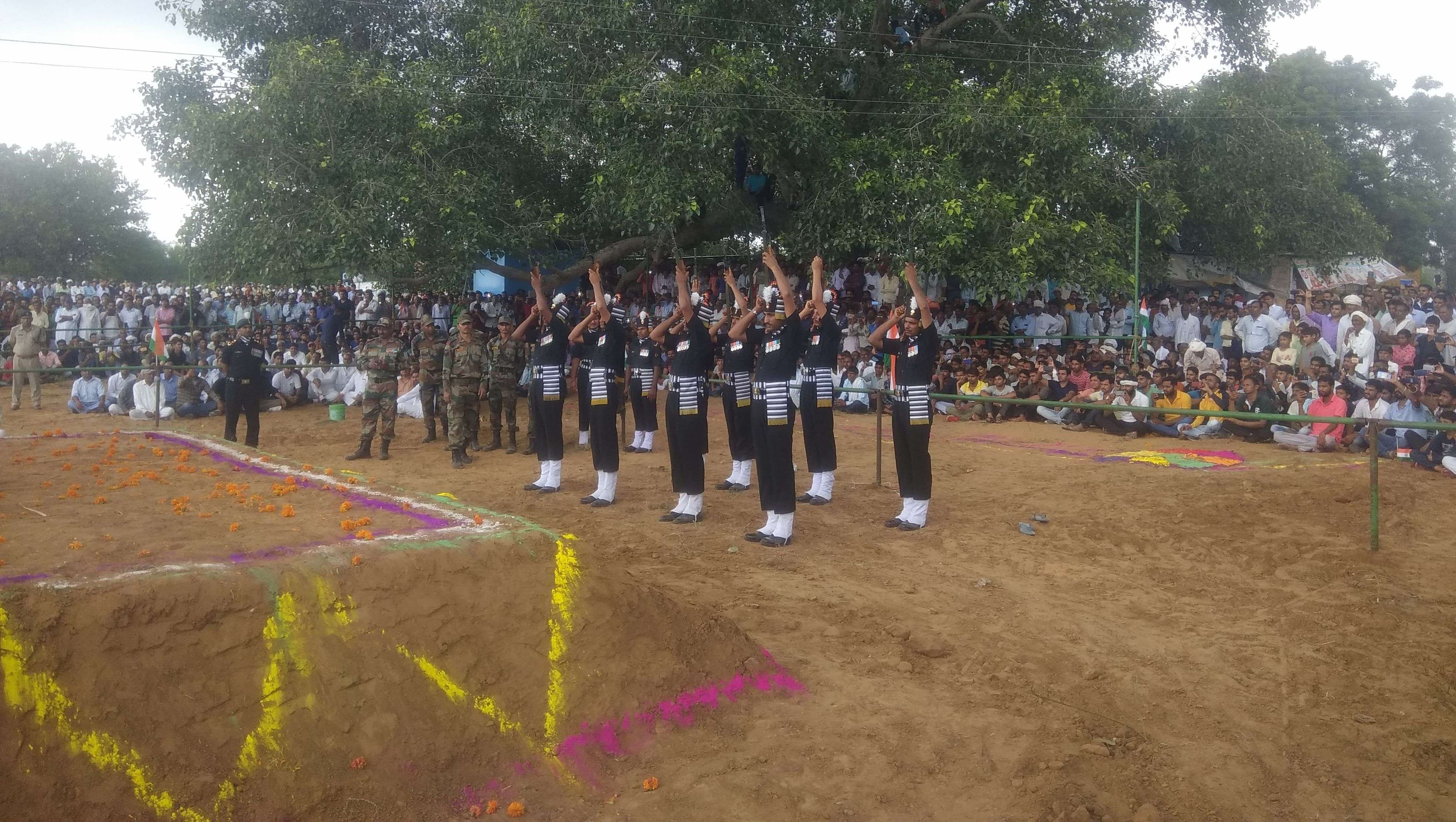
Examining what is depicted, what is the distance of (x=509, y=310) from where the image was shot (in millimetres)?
22297

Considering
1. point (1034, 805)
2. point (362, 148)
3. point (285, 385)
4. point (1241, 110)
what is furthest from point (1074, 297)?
point (1034, 805)

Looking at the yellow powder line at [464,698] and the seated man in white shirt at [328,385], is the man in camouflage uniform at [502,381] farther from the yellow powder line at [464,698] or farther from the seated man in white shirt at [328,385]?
the yellow powder line at [464,698]

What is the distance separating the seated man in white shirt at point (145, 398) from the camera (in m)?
17.8

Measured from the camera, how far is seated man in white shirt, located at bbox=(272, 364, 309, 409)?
18641 millimetres

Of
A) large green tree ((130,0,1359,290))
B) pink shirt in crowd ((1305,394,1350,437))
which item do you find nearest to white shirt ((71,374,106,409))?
large green tree ((130,0,1359,290))

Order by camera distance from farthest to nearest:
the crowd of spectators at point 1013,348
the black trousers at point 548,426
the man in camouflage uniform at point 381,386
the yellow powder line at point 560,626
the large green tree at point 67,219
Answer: the large green tree at point 67,219 < the man in camouflage uniform at point 381,386 < the crowd of spectators at point 1013,348 < the black trousers at point 548,426 < the yellow powder line at point 560,626

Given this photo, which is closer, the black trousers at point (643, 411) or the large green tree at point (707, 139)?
the black trousers at point (643, 411)

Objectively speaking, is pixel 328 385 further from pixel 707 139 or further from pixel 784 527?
pixel 784 527

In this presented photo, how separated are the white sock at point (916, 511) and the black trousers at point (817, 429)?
115 centimetres

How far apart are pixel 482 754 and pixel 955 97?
44.7 ft

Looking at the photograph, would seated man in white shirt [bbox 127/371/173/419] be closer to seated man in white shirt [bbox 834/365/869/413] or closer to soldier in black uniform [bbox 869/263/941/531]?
seated man in white shirt [bbox 834/365/869/413]

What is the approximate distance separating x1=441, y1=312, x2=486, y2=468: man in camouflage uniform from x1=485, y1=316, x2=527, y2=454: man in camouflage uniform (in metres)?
0.42

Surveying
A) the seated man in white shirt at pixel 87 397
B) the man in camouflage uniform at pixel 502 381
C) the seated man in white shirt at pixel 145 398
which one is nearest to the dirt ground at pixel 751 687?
the man in camouflage uniform at pixel 502 381

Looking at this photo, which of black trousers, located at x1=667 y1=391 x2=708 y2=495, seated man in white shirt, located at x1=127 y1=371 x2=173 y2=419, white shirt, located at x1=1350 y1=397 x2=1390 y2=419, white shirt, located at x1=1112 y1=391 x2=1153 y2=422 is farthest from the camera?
seated man in white shirt, located at x1=127 y1=371 x2=173 y2=419
